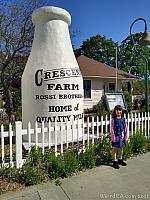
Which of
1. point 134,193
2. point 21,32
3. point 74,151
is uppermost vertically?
point 21,32

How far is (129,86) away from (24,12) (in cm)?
1440

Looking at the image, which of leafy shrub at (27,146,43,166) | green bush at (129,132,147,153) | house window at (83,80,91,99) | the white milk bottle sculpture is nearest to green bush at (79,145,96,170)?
leafy shrub at (27,146,43,166)

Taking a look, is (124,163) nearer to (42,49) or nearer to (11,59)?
(42,49)

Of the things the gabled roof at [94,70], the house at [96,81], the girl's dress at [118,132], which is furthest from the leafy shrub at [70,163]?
the gabled roof at [94,70]

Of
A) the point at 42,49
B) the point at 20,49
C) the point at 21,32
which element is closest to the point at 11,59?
the point at 20,49

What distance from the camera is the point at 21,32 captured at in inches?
582

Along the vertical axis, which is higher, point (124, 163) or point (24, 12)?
point (24, 12)

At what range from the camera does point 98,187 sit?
4449 mm

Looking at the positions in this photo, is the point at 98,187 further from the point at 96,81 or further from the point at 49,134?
the point at 96,81

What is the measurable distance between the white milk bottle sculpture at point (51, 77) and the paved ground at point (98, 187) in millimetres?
1738

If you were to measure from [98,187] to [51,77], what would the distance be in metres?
3.37

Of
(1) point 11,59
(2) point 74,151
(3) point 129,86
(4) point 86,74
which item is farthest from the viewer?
(3) point 129,86

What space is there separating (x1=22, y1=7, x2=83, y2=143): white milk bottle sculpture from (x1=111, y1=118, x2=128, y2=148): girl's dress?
1.17 m

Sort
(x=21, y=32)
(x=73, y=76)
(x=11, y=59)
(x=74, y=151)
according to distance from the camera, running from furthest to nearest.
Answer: (x=21, y=32), (x=11, y=59), (x=73, y=76), (x=74, y=151)
